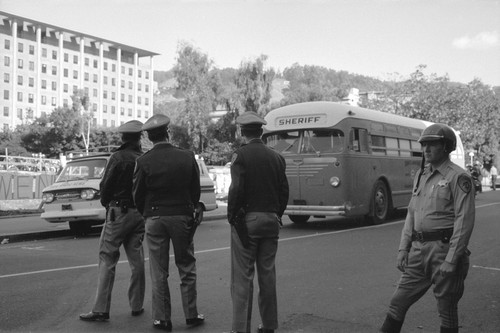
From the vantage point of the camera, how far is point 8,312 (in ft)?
19.9

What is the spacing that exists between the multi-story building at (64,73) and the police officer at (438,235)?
10294 cm

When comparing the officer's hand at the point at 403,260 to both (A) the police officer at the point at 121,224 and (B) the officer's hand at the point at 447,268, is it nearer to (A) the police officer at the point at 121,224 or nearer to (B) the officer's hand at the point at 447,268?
(B) the officer's hand at the point at 447,268

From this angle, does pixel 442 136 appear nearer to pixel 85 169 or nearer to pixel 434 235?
pixel 434 235

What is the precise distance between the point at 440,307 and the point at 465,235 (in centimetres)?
58

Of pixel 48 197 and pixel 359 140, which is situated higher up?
pixel 359 140

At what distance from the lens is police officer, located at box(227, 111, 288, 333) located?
5.01 m

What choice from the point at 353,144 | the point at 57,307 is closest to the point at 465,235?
the point at 57,307

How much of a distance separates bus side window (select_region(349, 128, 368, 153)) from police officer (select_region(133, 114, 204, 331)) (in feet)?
30.6

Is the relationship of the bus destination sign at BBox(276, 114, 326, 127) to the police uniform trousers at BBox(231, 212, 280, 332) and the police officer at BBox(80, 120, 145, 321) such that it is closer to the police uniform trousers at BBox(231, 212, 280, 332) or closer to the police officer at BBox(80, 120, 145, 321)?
the police officer at BBox(80, 120, 145, 321)

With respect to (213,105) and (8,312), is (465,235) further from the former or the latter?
(213,105)

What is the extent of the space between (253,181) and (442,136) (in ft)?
5.33

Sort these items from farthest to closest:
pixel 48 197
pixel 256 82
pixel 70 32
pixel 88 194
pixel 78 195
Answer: pixel 70 32, pixel 256 82, pixel 48 197, pixel 78 195, pixel 88 194

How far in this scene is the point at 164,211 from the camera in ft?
17.8

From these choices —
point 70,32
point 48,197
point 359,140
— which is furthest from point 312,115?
point 70,32
